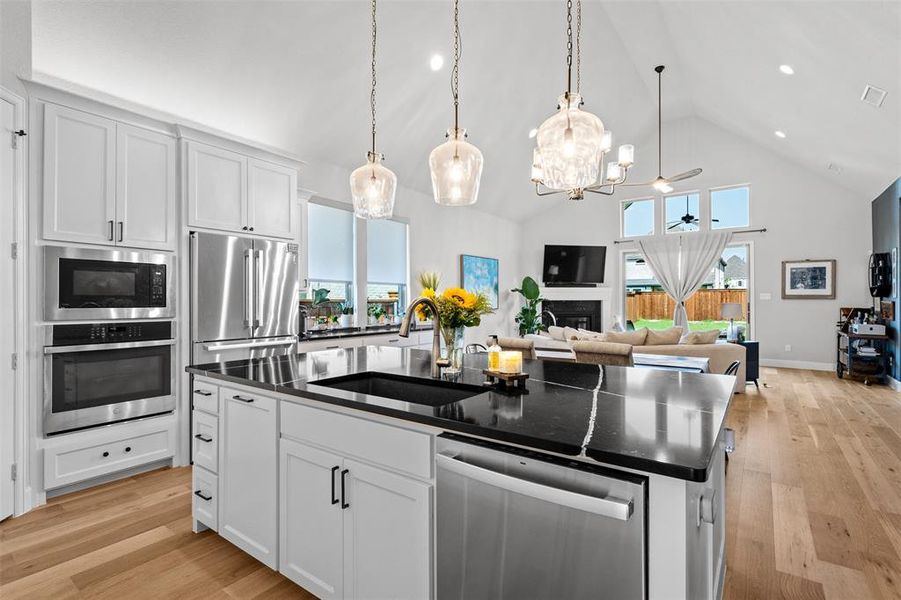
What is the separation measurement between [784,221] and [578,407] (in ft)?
26.8

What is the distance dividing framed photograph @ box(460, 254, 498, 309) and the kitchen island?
5.19 meters

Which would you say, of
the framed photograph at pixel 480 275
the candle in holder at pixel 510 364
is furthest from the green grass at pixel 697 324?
the candle in holder at pixel 510 364

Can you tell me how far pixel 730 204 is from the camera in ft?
26.4

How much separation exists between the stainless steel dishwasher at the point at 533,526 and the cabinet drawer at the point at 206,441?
54.1 inches

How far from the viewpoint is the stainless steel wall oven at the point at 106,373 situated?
2.75m

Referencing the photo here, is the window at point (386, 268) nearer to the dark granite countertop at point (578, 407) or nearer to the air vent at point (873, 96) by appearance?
the dark granite countertop at point (578, 407)

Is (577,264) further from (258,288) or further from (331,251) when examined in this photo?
(258,288)

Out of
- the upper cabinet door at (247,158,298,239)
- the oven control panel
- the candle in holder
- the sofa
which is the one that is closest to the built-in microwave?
the oven control panel

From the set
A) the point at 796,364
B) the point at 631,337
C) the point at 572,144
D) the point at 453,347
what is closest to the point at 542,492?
the point at 453,347

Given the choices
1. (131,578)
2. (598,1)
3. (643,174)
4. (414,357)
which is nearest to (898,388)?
(643,174)

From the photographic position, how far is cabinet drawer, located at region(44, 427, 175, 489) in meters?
2.75

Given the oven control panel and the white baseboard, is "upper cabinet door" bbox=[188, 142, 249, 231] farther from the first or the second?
the white baseboard

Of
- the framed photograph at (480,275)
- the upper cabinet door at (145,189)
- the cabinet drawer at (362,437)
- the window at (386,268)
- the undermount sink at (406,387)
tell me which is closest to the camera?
the cabinet drawer at (362,437)

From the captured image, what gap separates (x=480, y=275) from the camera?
802cm
